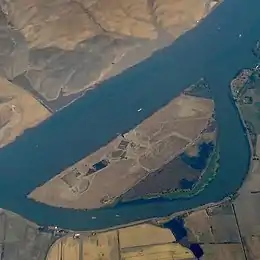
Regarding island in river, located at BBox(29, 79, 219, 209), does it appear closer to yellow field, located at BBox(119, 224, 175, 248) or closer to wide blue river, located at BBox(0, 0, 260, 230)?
wide blue river, located at BBox(0, 0, 260, 230)

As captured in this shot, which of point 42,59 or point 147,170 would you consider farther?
point 42,59

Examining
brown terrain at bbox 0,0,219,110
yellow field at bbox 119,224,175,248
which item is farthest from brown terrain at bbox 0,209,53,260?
brown terrain at bbox 0,0,219,110

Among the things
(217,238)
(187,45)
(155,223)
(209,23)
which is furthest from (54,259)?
(209,23)

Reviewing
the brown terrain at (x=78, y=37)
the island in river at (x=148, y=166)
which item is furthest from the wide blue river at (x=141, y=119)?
the brown terrain at (x=78, y=37)

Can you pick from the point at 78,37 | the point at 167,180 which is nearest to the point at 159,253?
the point at 167,180

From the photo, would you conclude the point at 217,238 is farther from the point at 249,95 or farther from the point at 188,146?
the point at 249,95

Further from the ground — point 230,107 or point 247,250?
point 230,107

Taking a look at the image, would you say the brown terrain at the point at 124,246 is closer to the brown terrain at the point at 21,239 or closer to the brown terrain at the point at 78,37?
the brown terrain at the point at 21,239
